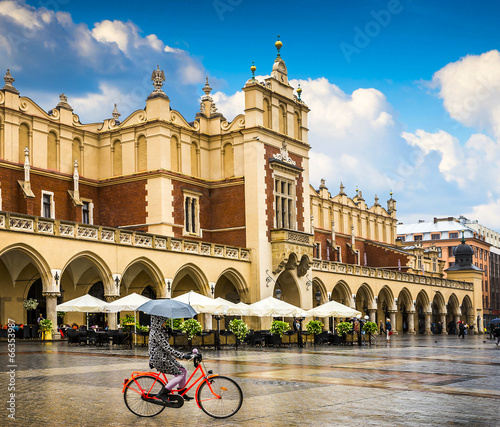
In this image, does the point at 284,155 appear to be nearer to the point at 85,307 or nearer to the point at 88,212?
the point at 88,212

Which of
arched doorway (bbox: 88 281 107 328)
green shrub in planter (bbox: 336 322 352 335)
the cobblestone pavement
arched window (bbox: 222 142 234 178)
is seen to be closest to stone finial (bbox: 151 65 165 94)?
arched window (bbox: 222 142 234 178)

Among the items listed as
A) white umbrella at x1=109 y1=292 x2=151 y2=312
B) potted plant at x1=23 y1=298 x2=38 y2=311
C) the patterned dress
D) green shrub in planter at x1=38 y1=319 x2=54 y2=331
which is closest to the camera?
the patterned dress

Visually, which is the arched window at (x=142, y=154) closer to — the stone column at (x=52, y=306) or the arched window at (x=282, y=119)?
the arched window at (x=282, y=119)

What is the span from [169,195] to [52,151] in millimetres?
7400

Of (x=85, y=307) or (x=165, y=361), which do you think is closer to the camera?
(x=165, y=361)

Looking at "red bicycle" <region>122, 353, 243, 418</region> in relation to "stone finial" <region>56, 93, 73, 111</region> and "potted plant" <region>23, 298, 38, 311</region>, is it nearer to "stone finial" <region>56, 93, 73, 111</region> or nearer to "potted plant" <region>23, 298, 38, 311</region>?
"potted plant" <region>23, 298, 38, 311</region>

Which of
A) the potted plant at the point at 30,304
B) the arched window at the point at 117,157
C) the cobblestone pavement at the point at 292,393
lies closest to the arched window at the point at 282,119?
the arched window at the point at 117,157

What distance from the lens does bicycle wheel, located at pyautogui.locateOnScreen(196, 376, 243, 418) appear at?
10.9 metres

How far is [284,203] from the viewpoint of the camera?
46.9m

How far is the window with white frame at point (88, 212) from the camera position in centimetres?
4388

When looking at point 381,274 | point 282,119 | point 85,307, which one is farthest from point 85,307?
point 381,274

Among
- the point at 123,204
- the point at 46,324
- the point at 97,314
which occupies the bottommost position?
the point at 46,324

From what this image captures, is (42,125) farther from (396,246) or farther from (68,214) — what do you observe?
(396,246)

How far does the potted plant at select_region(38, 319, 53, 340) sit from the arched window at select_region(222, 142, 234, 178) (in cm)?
1805
